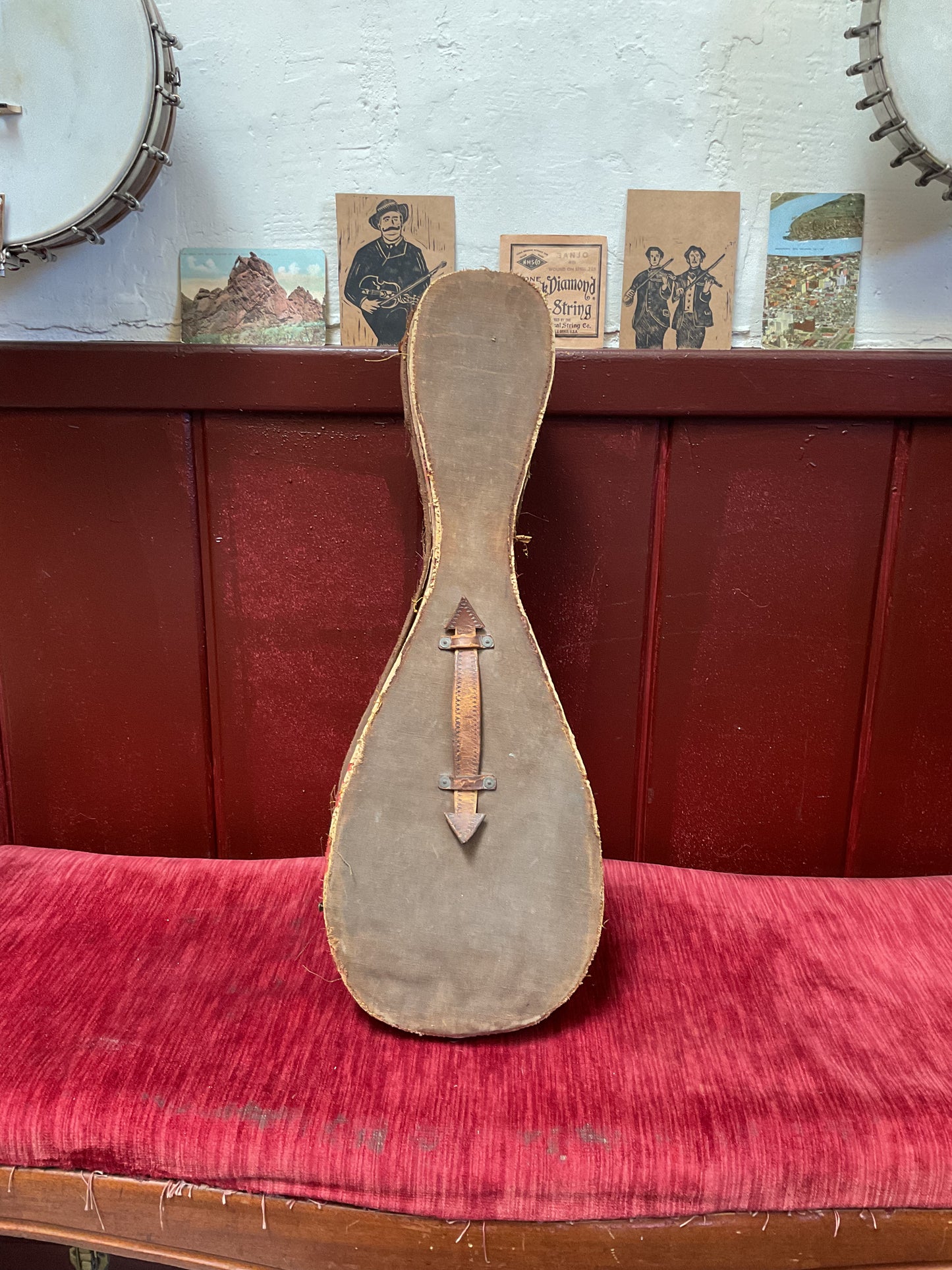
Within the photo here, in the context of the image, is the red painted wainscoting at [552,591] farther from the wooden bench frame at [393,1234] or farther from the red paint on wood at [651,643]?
the wooden bench frame at [393,1234]

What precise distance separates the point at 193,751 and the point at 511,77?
3.25 ft

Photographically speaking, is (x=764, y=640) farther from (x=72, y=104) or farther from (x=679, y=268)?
(x=72, y=104)

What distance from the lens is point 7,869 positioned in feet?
3.56

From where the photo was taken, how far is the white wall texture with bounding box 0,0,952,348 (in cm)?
106

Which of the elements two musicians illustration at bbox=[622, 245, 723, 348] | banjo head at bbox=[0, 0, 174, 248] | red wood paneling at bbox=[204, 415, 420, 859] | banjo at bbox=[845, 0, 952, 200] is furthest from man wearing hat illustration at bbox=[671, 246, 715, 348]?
banjo head at bbox=[0, 0, 174, 248]

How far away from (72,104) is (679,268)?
729mm

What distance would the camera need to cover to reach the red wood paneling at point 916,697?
1.13m

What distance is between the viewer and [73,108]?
92 cm

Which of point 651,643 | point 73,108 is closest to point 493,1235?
point 651,643

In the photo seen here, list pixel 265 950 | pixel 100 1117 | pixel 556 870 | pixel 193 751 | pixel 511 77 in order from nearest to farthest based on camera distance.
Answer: pixel 100 1117
pixel 556 870
pixel 265 950
pixel 511 77
pixel 193 751

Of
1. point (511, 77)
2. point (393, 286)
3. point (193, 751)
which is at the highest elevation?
point (511, 77)

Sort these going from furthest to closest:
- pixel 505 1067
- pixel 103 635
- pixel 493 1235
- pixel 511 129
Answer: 1. pixel 103 635
2. pixel 511 129
3. pixel 505 1067
4. pixel 493 1235

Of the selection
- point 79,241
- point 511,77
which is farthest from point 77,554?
point 511,77

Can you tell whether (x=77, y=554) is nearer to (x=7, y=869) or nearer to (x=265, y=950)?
(x=7, y=869)
